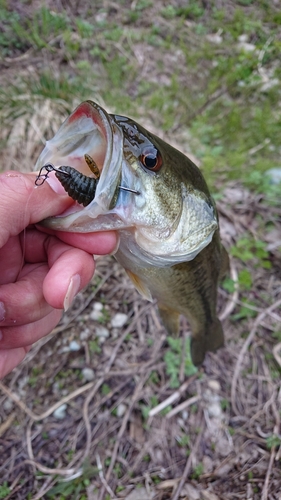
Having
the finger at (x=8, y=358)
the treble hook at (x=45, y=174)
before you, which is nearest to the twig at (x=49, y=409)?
the finger at (x=8, y=358)

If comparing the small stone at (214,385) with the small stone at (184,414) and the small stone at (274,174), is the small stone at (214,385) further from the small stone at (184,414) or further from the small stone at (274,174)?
the small stone at (274,174)

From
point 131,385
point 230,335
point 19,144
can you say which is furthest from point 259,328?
point 19,144

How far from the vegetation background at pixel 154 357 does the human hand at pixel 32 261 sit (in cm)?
88

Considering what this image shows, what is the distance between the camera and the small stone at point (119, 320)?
252 centimetres

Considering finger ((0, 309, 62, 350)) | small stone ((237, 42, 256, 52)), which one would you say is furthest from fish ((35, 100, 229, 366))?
small stone ((237, 42, 256, 52))

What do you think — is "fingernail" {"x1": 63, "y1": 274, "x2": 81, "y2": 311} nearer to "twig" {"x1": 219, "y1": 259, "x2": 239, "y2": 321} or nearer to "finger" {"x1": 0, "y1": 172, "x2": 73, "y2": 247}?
"finger" {"x1": 0, "y1": 172, "x2": 73, "y2": 247}

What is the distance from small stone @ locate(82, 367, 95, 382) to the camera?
2.32 metres

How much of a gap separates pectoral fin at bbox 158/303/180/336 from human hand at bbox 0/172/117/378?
24.6 inches

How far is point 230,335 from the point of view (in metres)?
2.57

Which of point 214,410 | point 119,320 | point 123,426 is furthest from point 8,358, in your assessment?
point 214,410

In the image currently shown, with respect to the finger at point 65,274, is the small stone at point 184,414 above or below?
below

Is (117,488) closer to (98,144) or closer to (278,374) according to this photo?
(278,374)

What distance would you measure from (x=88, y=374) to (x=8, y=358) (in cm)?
93

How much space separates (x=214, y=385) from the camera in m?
2.38
